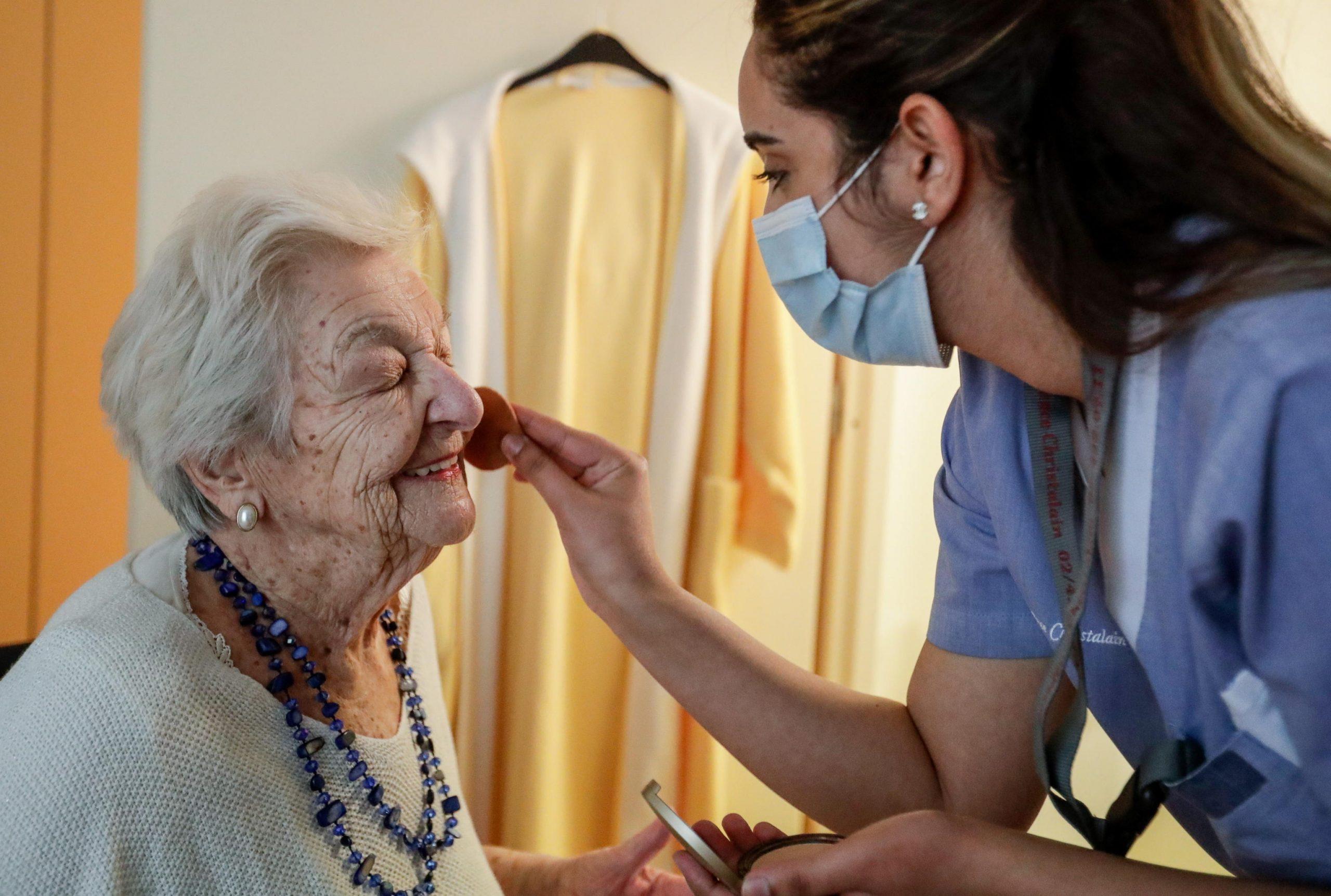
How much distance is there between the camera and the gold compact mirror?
0.95m

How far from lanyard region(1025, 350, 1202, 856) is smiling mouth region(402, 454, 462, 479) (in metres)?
0.65

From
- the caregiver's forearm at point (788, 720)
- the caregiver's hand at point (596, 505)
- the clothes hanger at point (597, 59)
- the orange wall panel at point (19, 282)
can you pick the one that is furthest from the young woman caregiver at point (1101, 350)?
the orange wall panel at point (19, 282)

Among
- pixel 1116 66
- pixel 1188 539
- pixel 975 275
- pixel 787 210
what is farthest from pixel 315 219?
pixel 1188 539

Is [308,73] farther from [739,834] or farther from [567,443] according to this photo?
[739,834]

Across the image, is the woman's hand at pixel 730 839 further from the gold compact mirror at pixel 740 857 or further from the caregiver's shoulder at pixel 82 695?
the caregiver's shoulder at pixel 82 695

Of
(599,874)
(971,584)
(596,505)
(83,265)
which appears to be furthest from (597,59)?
(599,874)

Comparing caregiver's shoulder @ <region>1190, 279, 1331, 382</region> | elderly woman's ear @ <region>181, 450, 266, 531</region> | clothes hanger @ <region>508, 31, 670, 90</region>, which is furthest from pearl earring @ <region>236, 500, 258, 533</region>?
clothes hanger @ <region>508, 31, 670, 90</region>

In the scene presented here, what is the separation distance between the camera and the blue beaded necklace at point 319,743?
114cm

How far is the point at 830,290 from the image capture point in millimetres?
1063

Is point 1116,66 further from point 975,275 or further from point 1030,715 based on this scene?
point 1030,715

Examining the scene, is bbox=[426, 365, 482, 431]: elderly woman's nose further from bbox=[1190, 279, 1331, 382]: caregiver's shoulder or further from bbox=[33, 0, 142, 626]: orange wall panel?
bbox=[33, 0, 142, 626]: orange wall panel

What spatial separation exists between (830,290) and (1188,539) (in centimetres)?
40

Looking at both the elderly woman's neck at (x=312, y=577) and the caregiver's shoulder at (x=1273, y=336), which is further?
the elderly woman's neck at (x=312, y=577)

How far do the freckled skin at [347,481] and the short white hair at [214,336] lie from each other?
0.08 ft
